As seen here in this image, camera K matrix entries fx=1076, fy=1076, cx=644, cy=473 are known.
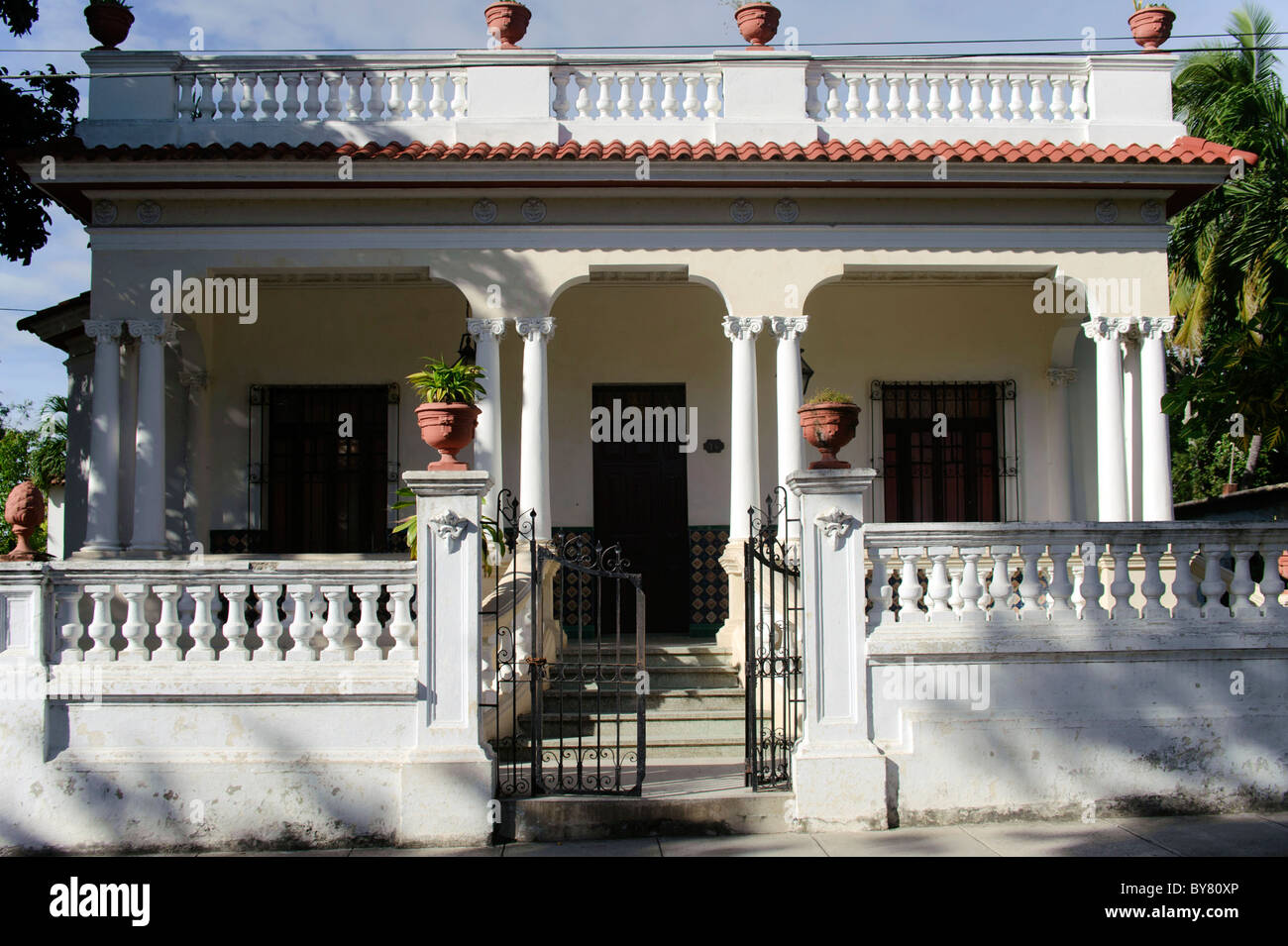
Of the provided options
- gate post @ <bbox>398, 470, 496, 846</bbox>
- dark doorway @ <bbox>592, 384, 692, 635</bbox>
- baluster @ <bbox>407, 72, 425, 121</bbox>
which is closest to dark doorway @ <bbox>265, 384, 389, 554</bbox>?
dark doorway @ <bbox>592, 384, 692, 635</bbox>

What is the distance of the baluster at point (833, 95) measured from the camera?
35.2 feet

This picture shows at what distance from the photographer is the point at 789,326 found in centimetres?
1015

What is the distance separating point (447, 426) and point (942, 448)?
7303 millimetres

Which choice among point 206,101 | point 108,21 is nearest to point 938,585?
point 206,101

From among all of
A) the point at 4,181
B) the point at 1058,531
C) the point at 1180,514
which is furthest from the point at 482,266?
the point at 1180,514

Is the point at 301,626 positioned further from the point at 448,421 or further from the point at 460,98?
the point at 460,98

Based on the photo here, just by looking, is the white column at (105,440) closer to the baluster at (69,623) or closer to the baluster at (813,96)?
the baluster at (69,623)

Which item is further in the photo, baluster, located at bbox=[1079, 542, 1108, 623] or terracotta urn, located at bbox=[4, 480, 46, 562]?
terracotta urn, located at bbox=[4, 480, 46, 562]

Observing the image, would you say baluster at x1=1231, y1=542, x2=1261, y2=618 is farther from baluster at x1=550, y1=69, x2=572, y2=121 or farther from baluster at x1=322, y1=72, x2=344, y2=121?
baluster at x1=322, y1=72, x2=344, y2=121

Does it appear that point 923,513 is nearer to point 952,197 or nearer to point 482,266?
point 952,197

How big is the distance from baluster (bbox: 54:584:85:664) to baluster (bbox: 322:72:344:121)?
595 cm

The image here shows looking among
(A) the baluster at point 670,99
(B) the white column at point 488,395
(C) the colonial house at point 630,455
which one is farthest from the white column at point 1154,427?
(B) the white column at point 488,395

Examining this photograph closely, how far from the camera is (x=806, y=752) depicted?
643cm

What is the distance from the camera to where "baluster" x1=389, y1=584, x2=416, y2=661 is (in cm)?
648
